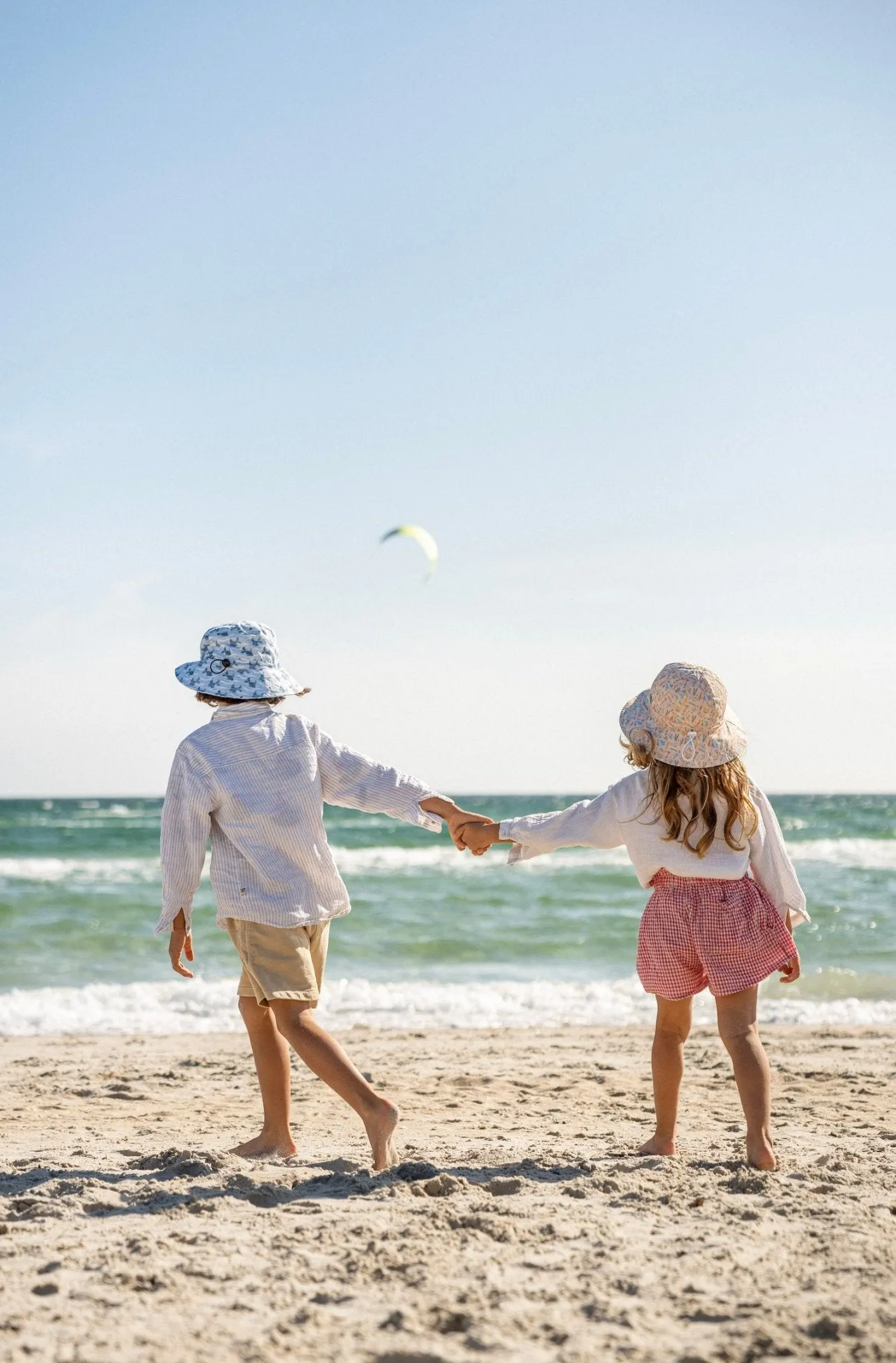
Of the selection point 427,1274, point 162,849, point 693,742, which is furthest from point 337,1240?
point 693,742

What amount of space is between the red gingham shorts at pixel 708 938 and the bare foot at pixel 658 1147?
511 mm

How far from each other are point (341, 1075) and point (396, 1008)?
13.7 ft

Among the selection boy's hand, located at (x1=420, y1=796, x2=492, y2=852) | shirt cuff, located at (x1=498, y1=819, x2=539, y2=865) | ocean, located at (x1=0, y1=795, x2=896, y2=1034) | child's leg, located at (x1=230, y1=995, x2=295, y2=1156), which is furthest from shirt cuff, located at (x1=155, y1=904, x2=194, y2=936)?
ocean, located at (x1=0, y1=795, x2=896, y2=1034)

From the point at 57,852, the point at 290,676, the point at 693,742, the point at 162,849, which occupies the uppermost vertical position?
the point at 290,676

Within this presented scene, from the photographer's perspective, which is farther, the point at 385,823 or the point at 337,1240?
the point at 385,823

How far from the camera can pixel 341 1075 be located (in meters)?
3.26

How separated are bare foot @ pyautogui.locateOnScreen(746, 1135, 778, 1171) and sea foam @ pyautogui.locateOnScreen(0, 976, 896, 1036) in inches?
140

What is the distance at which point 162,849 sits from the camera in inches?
135

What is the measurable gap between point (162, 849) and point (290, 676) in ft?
2.20

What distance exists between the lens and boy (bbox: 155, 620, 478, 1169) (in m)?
3.30

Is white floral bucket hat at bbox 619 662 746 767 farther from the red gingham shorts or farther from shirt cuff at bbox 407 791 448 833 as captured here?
shirt cuff at bbox 407 791 448 833

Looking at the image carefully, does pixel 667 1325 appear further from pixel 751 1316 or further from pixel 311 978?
pixel 311 978

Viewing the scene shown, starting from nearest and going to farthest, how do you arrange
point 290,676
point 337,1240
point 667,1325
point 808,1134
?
point 667,1325
point 337,1240
point 290,676
point 808,1134

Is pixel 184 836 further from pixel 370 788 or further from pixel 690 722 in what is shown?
pixel 690 722
